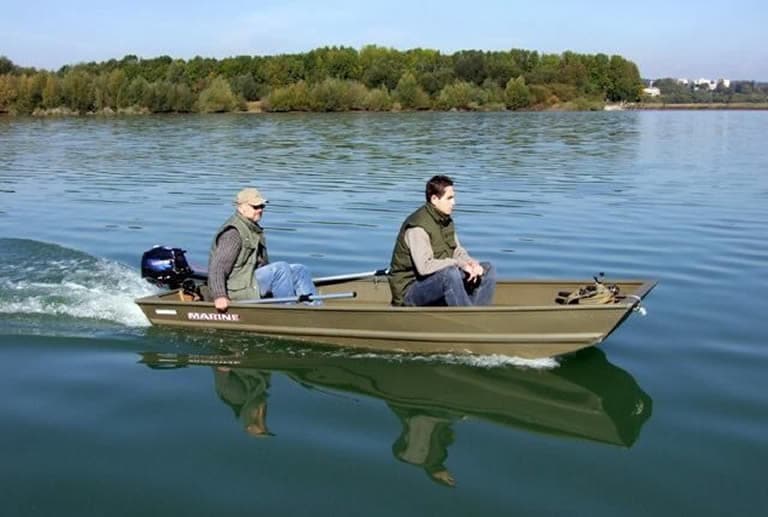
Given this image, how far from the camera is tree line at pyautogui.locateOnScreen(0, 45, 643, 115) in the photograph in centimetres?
8506

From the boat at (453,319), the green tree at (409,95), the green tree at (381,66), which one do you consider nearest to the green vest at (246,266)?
the boat at (453,319)

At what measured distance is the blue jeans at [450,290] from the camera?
27.0 feet

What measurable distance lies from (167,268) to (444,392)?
400 centimetres

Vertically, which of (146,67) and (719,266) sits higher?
(146,67)

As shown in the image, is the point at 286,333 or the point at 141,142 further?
the point at 141,142

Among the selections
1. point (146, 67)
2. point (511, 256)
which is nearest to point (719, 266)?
point (511, 256)

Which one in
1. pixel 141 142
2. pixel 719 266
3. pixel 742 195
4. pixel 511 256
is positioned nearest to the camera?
pixel 719 266

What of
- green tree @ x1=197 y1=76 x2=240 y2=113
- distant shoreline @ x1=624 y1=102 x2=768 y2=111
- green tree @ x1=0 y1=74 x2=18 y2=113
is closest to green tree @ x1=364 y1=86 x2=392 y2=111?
green tree @ x1=197 y1=76 x2=240 y2=113

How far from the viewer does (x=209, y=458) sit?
607 centimetres

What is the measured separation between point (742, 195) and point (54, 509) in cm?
1764

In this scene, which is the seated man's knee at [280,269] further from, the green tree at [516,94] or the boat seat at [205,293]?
the green tree at [516,94]

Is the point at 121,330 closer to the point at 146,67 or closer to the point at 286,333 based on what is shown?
the point at 286,333

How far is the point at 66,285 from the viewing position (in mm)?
10938

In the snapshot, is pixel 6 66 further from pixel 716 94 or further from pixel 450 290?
pixel 716 94
